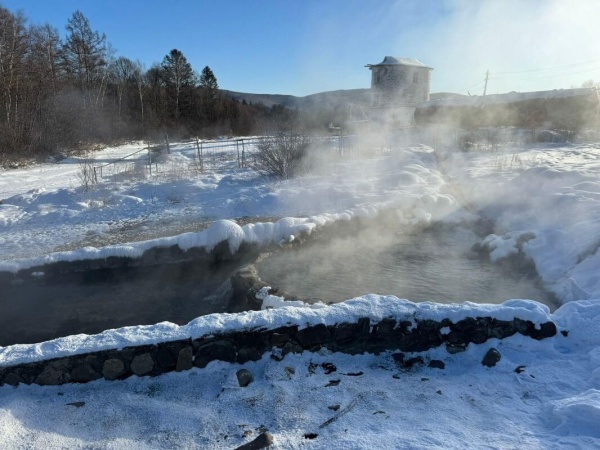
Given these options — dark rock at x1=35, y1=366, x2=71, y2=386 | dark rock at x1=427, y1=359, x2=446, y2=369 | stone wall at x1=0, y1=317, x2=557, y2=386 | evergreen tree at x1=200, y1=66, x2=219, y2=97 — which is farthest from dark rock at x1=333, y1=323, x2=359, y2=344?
evergreen tree at x1=200, y1=66, x2=219, y2=97

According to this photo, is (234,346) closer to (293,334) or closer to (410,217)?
(293,334)

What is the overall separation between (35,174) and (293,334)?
13.2 meters

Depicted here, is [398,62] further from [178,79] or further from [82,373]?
[82,373]

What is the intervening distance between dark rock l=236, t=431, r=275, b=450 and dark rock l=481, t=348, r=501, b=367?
1577 millimetres

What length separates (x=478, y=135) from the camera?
18812mm

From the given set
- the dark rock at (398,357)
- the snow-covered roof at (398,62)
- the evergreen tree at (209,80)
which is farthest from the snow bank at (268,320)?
the evergreen tree at (209,80)

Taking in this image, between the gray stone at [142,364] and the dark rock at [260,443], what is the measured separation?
96cm

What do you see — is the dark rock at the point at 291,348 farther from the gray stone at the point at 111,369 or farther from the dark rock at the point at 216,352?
the gray stone at the point at 111,369

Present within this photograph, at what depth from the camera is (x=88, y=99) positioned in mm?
25969

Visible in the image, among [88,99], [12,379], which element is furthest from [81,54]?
[12,379]

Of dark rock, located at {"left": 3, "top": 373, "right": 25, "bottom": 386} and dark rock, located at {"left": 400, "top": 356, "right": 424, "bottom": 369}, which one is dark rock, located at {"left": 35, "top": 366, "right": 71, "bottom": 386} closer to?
dark rock, located at {"left": 3, "top": 373, "right": 25, "bottom": 386}

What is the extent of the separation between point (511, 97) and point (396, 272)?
2208 centimetres

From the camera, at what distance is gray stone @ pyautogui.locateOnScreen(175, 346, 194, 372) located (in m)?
2.84

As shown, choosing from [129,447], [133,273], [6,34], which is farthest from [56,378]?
[6,34]
